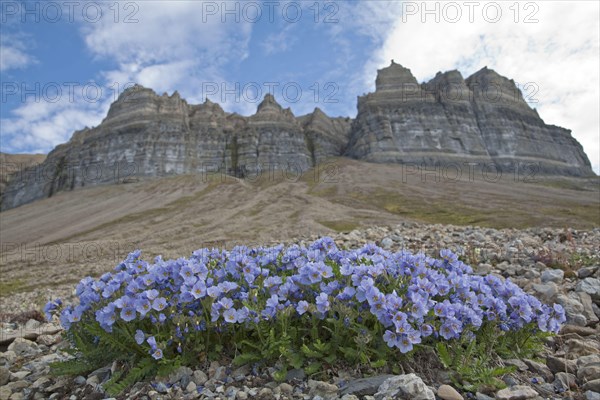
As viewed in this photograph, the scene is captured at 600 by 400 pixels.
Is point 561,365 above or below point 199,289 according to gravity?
below

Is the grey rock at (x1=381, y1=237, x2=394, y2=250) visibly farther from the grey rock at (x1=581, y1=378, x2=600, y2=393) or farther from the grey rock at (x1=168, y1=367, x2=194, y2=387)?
the grey rock at (x1=168, y1=367, x2=194, y2=387)

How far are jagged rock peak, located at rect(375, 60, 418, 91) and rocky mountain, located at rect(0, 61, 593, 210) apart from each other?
362 millimetres

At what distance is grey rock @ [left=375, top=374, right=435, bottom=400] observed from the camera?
3516mm

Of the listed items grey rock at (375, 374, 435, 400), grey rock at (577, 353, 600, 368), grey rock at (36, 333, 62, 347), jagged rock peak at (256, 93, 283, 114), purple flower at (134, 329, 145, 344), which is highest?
jagged rock peak at (256, 93, 283, 114)

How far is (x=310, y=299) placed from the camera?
466 centimetres

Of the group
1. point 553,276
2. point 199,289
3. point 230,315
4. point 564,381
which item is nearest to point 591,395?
point 564,381

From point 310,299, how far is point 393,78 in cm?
14875

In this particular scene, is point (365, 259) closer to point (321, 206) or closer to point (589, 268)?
point (589, 268)

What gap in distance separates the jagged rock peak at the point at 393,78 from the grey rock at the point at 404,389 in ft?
476

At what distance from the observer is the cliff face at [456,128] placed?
12055 centimetres

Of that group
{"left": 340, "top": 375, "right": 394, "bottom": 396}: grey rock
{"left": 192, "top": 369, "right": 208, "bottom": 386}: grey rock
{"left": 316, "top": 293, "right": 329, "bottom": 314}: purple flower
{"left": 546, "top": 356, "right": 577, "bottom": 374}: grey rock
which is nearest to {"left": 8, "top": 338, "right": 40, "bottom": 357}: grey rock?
{"left": 192, "top": 369, "right": 208, "bottom": 386}: grey rock

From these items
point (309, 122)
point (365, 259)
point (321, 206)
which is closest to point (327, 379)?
point (365, 259)

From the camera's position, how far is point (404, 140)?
401 feet

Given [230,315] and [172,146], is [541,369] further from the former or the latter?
[172,146]
